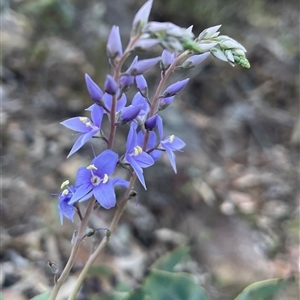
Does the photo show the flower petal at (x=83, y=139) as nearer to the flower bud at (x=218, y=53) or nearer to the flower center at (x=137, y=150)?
the flower center at (x=137, y=150)

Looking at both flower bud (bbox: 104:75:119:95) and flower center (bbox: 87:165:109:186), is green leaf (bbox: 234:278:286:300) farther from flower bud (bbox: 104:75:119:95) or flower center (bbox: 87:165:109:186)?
flower bud (bbox: 104:75:119:95)

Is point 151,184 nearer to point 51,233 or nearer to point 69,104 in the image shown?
point 51,233

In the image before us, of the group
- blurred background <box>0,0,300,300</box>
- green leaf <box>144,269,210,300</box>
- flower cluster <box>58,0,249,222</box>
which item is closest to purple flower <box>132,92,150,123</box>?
flower cluster <box>58,0,249,222</box>

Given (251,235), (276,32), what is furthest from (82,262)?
(276,32)

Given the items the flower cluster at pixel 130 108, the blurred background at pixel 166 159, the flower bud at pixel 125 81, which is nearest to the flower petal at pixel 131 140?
the flower cluster at pixel 130 108

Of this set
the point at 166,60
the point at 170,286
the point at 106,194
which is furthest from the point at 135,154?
the point at 170,286

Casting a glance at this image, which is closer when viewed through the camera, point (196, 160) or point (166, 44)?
point (166, 44)

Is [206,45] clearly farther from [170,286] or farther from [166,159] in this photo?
[166,159]
